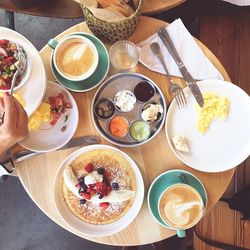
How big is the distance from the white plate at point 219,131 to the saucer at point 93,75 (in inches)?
10.3

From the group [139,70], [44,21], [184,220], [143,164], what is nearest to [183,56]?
[139,70]

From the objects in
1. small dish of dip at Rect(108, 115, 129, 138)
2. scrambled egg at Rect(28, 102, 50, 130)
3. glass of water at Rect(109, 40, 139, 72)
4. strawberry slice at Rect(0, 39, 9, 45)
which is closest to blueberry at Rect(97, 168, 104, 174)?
small dish of dip at Rect(108, 115, 129, 138)

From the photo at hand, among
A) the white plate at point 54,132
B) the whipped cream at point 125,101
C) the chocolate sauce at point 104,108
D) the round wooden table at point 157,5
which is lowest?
the white plate at point 54,132

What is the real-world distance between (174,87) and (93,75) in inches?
10.6

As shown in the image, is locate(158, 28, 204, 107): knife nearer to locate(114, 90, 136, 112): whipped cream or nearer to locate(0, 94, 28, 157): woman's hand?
locate(114, 90, 136, 112): whipped cream

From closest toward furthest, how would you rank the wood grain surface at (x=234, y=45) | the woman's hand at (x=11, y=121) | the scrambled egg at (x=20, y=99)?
the woman's hand at (x=11, y=121) < the scrambled egg at (x=20, y=99) < the wood grain surface at (x=234, y=45)

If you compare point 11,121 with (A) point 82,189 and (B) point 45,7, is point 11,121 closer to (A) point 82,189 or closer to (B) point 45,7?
(A) point 82,189

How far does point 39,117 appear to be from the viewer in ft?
4.45

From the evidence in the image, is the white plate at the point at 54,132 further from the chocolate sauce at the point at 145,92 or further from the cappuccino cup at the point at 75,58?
the chocolate sauce at the point at 145,92

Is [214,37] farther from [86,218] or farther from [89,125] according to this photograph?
[86,218]

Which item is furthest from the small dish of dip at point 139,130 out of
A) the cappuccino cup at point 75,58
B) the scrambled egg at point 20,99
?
the scrambled egg at point 20,99

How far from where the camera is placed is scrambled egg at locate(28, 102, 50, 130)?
134 cm

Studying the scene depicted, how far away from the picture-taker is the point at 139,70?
4.83ft

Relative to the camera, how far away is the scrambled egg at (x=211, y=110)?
143 centimetres
